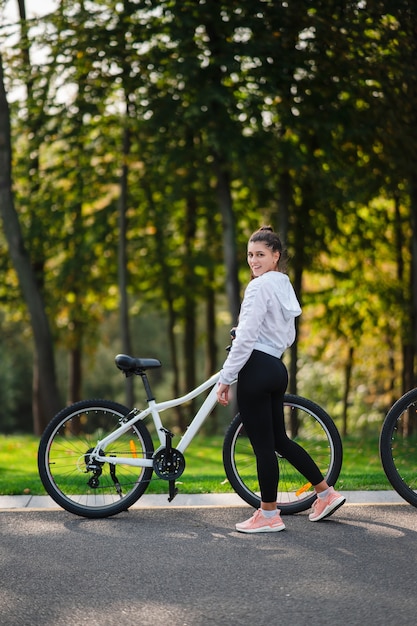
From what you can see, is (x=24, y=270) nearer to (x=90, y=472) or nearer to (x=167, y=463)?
(x=90, y=472)

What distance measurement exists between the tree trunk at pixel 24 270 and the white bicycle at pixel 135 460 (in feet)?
27.4

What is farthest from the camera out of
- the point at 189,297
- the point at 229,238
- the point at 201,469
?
the point at 189,297

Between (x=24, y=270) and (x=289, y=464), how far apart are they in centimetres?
909

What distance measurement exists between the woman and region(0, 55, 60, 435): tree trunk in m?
8.80

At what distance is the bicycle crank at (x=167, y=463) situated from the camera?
19.5ft

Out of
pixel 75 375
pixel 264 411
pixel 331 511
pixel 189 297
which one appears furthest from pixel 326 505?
pixel 75 375

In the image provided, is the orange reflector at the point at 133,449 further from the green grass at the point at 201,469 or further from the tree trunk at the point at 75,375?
the tree trunk at the point at 75,375

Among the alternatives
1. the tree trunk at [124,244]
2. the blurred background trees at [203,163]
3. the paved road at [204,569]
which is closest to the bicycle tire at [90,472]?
the paved road at [204,569]

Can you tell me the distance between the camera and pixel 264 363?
5.59 metres

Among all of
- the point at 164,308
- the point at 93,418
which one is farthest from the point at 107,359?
the point at 93,418

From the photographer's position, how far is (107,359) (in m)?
35.9

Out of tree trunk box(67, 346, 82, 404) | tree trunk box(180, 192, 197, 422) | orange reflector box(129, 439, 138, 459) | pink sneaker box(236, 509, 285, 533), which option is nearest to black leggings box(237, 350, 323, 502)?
pink sneaker box(236, 509, 285, 533)

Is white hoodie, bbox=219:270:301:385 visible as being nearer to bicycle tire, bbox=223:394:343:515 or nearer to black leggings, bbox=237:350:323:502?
black leggings, bbox=237:350:323:502

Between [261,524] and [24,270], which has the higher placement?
[24,270]
